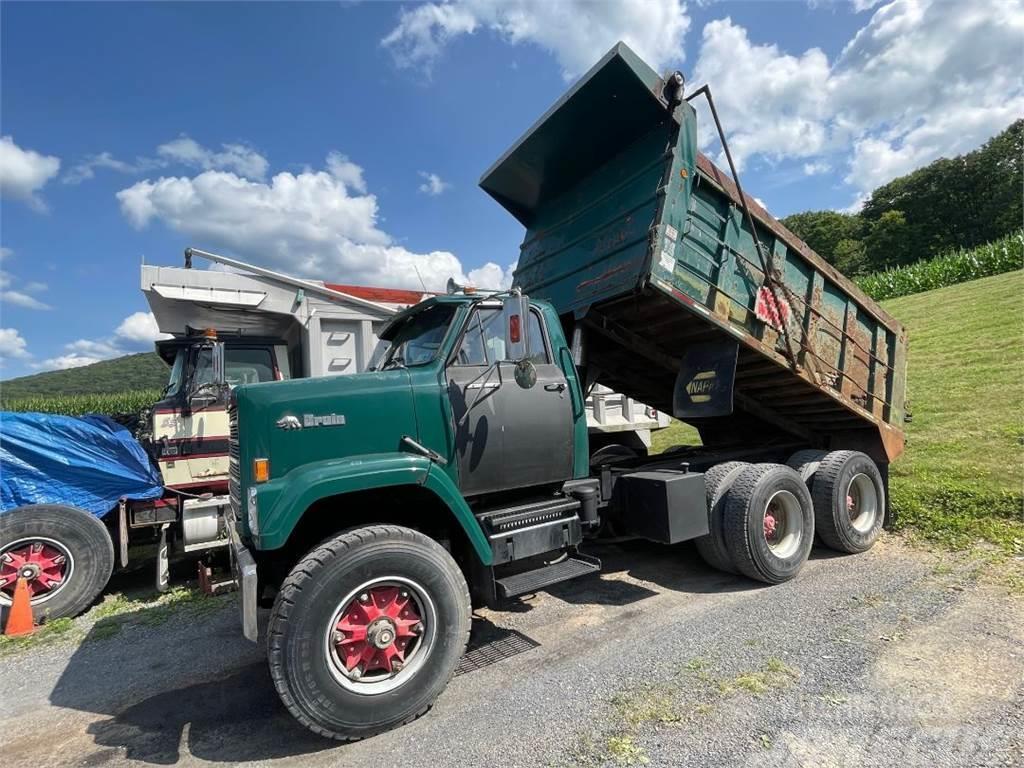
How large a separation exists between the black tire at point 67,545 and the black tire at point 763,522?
17.9 feet

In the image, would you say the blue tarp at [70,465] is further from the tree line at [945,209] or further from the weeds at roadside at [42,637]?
the tree line at [945,209]

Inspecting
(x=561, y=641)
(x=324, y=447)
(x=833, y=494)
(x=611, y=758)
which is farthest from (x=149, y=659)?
(x=833, y=494)

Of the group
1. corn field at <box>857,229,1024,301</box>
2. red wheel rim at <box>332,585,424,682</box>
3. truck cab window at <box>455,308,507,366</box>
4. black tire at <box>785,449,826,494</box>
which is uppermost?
corn field at <box>857,229,1024,301</box>

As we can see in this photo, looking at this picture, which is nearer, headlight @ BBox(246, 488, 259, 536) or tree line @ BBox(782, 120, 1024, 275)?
headlight @ BBox(246, 488, 259, 536)

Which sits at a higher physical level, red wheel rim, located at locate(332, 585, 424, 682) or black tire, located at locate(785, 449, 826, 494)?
black tire, located at locate(785, 449, 826, 494)

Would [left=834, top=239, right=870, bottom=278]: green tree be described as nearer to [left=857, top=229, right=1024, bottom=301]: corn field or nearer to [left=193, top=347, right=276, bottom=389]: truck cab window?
[left=857, top=229, right=1024, bottom=301]: corn field

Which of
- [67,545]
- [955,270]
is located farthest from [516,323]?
[955,270]

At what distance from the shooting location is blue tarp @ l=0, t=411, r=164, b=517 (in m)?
4.95

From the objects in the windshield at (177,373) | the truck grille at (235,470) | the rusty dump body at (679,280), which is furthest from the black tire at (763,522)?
the windshield at (177,373)

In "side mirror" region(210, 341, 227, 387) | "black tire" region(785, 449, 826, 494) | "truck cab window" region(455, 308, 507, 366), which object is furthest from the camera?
"side mirror" region(210, 341, 227, 387)

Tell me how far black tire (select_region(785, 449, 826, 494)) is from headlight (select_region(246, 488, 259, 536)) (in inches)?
193

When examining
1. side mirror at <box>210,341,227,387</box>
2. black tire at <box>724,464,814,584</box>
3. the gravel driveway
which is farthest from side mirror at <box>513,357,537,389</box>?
side mirror at <box>210,341,227,387</box>

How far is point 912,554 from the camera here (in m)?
5.29

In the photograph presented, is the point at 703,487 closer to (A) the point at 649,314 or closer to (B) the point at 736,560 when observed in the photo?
(B) the point at 736,560
